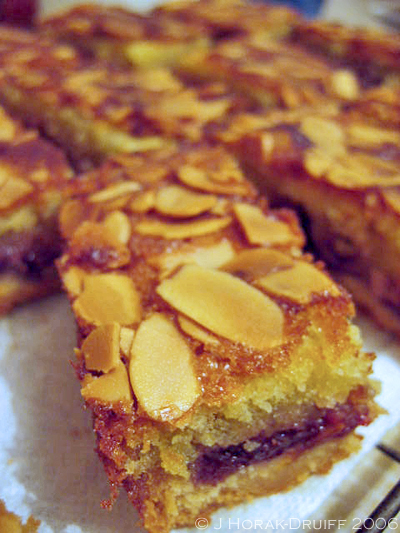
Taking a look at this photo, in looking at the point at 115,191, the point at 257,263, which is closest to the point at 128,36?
the point at 115,191

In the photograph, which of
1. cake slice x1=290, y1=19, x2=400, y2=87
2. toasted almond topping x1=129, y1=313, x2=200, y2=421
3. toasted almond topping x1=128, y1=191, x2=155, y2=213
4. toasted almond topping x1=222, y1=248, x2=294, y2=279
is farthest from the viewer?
cake slice x1=290, y1=19, x2=400, y2=87

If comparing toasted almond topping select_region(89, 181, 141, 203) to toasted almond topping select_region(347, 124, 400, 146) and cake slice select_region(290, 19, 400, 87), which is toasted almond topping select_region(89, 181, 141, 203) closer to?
Answer: toasted almond topping select_region(347, 124, 400, 146)

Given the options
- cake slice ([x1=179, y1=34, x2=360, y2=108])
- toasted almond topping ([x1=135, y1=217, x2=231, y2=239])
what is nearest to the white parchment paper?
toasted almond topping ([x1=135, y1=217, x2=231, y2=239])

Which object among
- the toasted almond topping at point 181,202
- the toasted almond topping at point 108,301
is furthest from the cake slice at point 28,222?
the toasted almond topping at point 108,301

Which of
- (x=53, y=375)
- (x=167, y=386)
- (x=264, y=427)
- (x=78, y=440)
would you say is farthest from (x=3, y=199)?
(x=264, y=427)

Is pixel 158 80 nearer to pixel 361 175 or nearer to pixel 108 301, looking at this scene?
pixel 361 175

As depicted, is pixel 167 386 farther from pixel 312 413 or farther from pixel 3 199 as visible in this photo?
pixel 3 199
